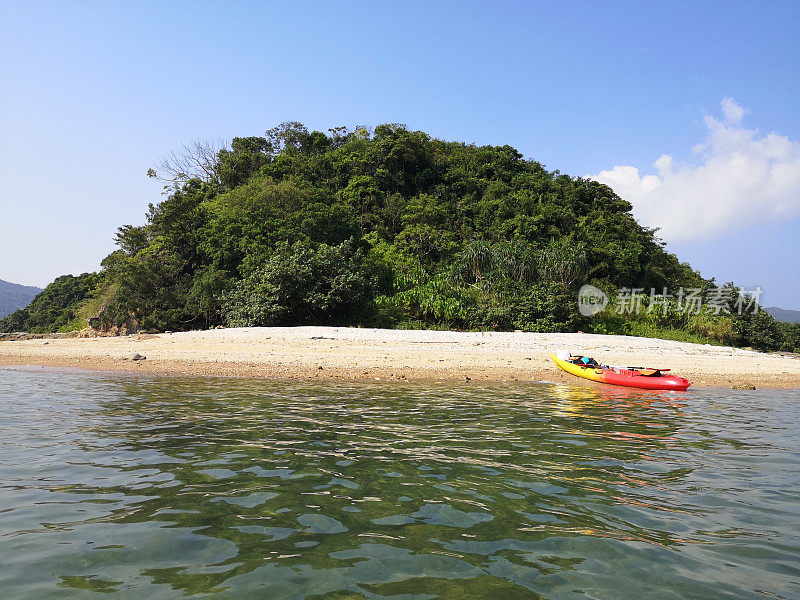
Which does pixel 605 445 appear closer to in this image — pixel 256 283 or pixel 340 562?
pixel 340 562

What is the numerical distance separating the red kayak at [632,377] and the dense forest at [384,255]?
1190 cm

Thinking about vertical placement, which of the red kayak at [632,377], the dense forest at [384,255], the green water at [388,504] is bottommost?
the green water at [388,504]

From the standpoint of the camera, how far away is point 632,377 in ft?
48.7

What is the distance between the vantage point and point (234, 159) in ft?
160

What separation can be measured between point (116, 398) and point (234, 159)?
42547 mm

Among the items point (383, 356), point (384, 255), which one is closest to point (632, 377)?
point (383, 356)

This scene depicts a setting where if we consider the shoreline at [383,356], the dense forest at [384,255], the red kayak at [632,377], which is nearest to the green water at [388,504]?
the red kayak at [632,377]

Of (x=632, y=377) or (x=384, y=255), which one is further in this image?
(x=384, y=255)

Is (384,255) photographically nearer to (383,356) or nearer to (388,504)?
(383,356)

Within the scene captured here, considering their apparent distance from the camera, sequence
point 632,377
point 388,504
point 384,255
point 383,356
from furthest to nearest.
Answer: point 384,255 < point 383,356 < point 632,377 < point 388,504

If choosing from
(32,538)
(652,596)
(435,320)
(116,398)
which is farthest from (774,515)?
(435,320)

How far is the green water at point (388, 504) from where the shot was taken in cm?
342

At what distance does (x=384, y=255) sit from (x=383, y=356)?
1882 centimetres

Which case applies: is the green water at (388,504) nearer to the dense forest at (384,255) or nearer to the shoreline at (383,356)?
the shoreline at (383,356)
